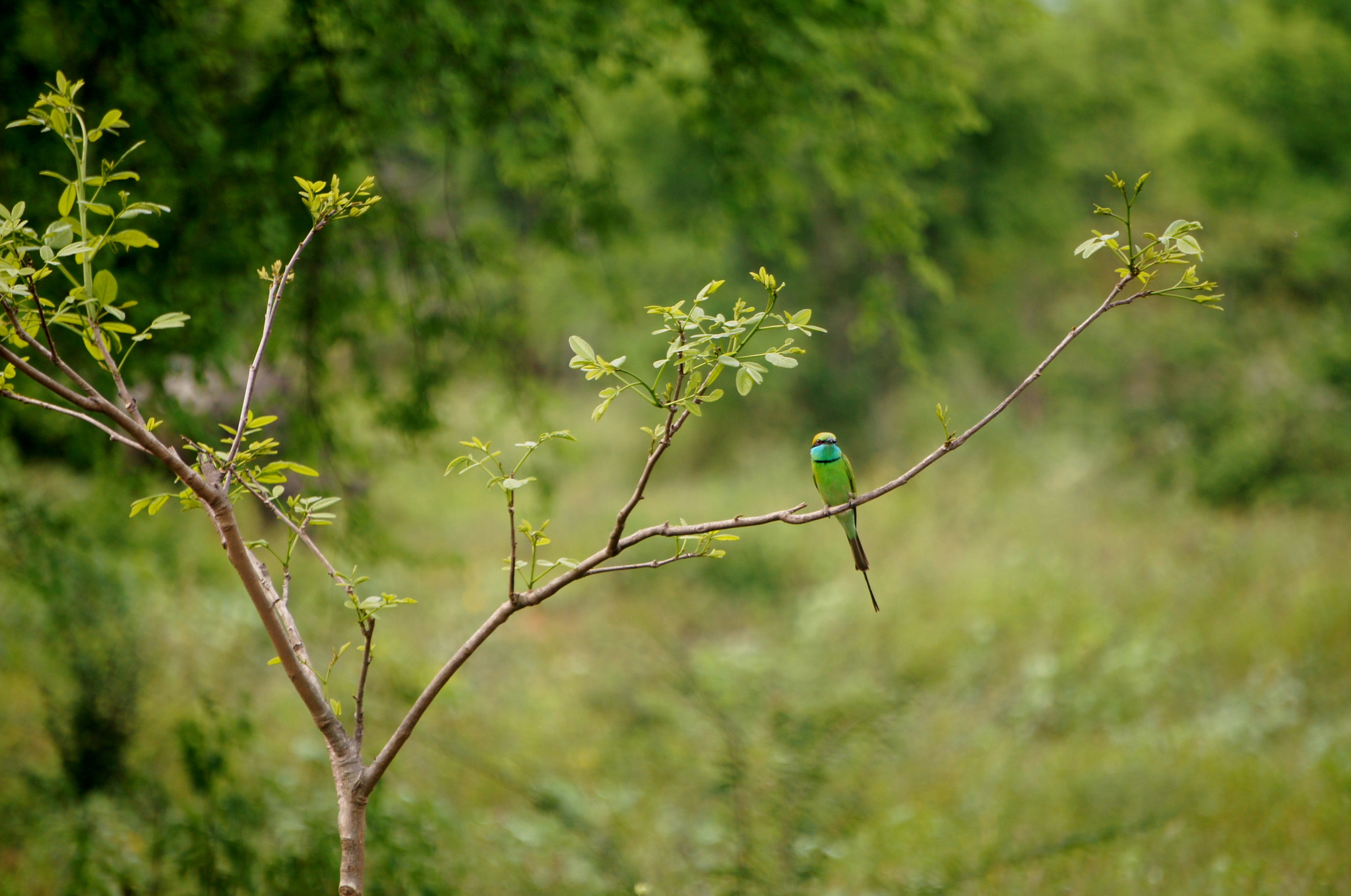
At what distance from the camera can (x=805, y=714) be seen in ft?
16.1

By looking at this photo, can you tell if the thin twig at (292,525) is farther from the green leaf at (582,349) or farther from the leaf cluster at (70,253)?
the green leaf at (582,349)

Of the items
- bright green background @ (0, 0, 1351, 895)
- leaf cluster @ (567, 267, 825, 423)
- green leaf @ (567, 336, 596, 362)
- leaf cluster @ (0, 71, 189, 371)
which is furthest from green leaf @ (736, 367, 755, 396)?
bright green background @ (0, 0, 1351, 895)

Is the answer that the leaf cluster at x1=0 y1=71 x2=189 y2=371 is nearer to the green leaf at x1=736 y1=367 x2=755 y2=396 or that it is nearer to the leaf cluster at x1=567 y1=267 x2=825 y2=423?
the leaf cluster at x1=567 y1=267 x2=825 y2=423

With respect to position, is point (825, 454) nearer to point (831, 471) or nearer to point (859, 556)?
point (831, 471)

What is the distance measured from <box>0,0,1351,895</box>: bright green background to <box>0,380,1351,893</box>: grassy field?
1.5 inches

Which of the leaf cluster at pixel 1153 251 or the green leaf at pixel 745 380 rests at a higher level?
the leaf cluster at pixel 1153 251

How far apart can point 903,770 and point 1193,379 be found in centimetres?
757

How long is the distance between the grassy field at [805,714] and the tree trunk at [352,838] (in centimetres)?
211

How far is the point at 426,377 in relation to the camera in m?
3.94

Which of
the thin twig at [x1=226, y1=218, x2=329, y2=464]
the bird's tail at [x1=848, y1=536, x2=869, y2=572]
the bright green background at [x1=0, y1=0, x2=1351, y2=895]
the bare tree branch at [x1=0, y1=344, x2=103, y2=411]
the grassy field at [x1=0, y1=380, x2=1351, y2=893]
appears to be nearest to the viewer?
the bare tree branch at [x1=0, y1=344, x2=103, y2=411]

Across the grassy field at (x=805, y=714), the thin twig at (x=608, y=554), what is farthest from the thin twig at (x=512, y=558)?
the grassy field at (x=805, y=714)

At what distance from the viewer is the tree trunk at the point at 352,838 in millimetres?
1492

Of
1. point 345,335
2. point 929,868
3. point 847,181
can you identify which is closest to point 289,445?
point 345,335

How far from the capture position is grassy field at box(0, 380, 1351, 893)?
4.05 m
